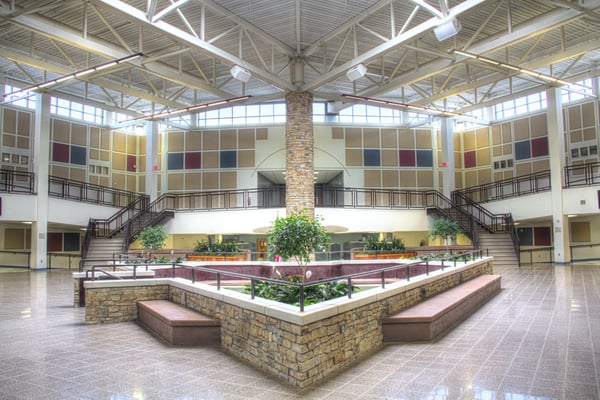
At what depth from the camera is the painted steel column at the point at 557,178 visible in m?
17.5

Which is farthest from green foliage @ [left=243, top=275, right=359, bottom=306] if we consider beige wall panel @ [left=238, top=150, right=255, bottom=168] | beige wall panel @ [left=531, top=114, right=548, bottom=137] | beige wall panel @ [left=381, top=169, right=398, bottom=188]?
beige wall panel @ [left=531, top=114, right=548, bottom=137]

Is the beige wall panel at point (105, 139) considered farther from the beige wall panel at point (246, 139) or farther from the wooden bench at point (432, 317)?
the wooden bench at point (432, 317)

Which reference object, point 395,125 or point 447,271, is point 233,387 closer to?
point 447,271

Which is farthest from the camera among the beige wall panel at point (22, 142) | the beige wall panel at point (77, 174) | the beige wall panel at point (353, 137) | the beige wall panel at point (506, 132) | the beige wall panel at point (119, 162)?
the beige wall panel at point (119, 162)

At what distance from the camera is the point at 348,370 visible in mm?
5277

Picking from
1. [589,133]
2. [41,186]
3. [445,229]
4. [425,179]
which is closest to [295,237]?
[445,229]

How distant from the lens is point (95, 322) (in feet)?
26.1

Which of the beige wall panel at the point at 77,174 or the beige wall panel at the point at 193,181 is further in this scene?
the beige wall panel at the point at 193,181

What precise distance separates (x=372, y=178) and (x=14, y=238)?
17882 millimetres

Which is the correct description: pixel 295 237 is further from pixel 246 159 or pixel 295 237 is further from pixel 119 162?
pixel 119 162

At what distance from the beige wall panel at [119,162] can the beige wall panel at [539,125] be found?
2158cm

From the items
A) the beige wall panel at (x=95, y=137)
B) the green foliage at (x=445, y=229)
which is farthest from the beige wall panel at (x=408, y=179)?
the beige wall panel at (x=95, y=137)

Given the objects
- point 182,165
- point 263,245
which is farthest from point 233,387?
point 182,165

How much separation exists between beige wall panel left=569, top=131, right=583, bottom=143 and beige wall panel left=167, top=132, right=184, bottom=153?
19621mm
